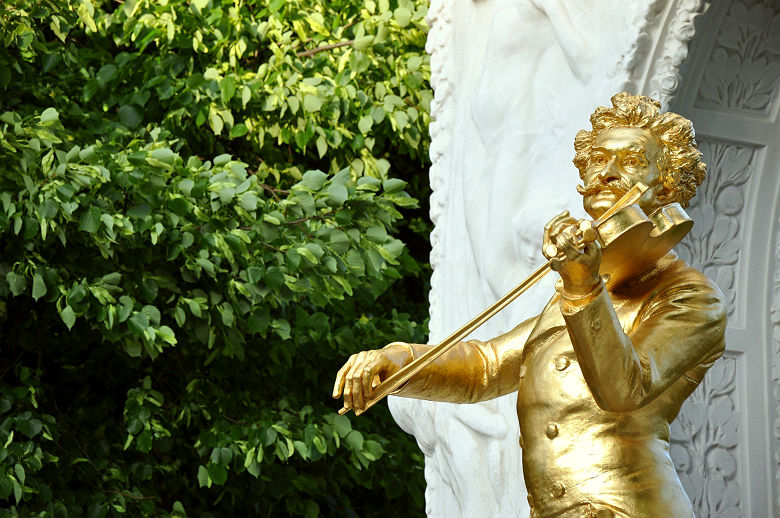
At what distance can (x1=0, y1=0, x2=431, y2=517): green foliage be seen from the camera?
518cm

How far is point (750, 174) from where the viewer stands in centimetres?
389

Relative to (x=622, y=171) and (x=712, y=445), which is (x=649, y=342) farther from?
(x=712, y=445)

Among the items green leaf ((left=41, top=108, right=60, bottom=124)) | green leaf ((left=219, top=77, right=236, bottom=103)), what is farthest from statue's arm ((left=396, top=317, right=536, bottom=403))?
green leaf ((left=219, top=77, right=236, bottom=103))

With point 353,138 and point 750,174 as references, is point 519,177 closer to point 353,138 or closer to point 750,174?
point 750,174

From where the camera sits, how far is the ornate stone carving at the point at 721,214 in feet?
12.7

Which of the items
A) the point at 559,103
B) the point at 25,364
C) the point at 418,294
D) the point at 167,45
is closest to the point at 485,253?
the point at 559,103

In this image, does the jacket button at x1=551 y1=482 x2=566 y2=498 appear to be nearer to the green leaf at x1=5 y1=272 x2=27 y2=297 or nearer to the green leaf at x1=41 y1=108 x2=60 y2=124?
the green leaf at x1=5 y1=272 x2=27 y2=297

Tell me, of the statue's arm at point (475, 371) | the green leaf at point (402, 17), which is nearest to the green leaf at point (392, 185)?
the green leaf at point (402, 17)

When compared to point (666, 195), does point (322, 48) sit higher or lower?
higher


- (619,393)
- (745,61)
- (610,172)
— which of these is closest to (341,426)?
(745,61)

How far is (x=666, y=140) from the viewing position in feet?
7.90

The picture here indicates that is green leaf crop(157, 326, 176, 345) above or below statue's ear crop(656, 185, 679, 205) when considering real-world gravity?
below

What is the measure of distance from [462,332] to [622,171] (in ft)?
1.23

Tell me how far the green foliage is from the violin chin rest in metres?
2.81
